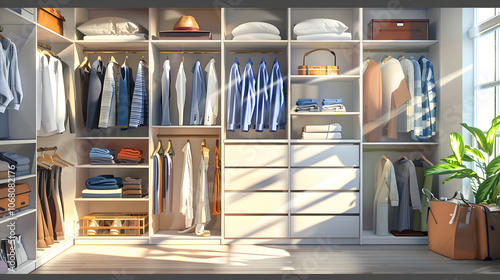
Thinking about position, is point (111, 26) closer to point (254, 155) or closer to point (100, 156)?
point (100, 156)

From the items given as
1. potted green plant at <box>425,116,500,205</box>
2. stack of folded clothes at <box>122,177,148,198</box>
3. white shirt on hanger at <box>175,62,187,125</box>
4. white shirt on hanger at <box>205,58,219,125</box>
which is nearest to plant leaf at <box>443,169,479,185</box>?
potted green plant at <box>425,116,500,205</box>

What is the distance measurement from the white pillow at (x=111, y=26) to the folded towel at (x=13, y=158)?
4.51 feet

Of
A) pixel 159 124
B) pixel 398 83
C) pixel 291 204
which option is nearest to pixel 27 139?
pixel 159 124

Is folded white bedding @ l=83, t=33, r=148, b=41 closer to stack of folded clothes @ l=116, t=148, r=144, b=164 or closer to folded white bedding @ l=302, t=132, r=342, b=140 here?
stack of folded clothes @ l=116, t=148, r=144, b=164

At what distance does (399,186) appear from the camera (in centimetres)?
380

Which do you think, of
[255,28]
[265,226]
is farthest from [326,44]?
[265,226]

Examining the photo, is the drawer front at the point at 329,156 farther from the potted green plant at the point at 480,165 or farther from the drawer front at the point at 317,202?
the potted green plant at the point at 480,165

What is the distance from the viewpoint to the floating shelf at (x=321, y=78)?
3.65 meters

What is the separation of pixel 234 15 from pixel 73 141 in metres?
1.83

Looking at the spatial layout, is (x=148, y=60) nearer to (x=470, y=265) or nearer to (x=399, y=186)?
(x=399, y=186)

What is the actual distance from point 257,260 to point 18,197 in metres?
1.68

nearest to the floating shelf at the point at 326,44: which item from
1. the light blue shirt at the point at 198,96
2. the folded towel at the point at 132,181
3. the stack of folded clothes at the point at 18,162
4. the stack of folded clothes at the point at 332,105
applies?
the stack of folded clothes at the point at 332,105

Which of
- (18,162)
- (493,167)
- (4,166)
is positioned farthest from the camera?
(493,167)

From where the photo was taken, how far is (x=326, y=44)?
3.76 meters
